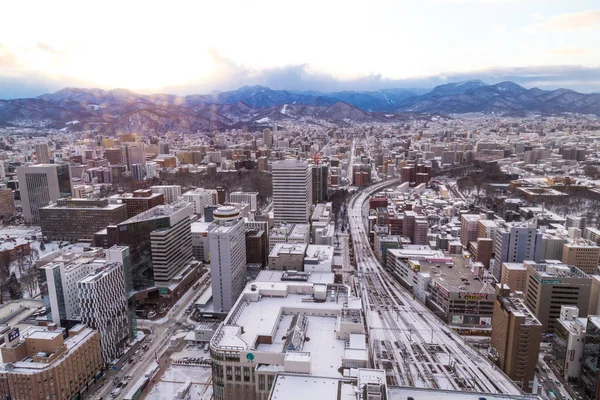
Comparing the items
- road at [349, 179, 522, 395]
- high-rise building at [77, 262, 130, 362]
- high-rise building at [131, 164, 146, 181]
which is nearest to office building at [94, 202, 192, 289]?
high-rise building at [77, 262, 130, 362]

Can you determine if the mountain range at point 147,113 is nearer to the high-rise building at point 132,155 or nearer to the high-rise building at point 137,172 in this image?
the high-rise building at point 132,155

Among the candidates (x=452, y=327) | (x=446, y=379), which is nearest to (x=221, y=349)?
(x=446, y=379)

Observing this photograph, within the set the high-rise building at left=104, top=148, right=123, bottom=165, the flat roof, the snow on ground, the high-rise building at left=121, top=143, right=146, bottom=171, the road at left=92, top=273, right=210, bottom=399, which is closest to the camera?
the flat roof

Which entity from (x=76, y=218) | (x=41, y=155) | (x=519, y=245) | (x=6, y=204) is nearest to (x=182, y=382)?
(x=519, y=245)

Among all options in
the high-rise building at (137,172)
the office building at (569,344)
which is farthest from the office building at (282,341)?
the high-rise building at (137,172)

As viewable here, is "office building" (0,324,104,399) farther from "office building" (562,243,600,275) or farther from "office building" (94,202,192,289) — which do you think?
"office building" (562,243,600,275)

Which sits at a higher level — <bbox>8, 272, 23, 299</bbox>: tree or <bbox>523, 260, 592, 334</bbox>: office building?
<bbox>523, 260, 592, 334</bbox>: office building
